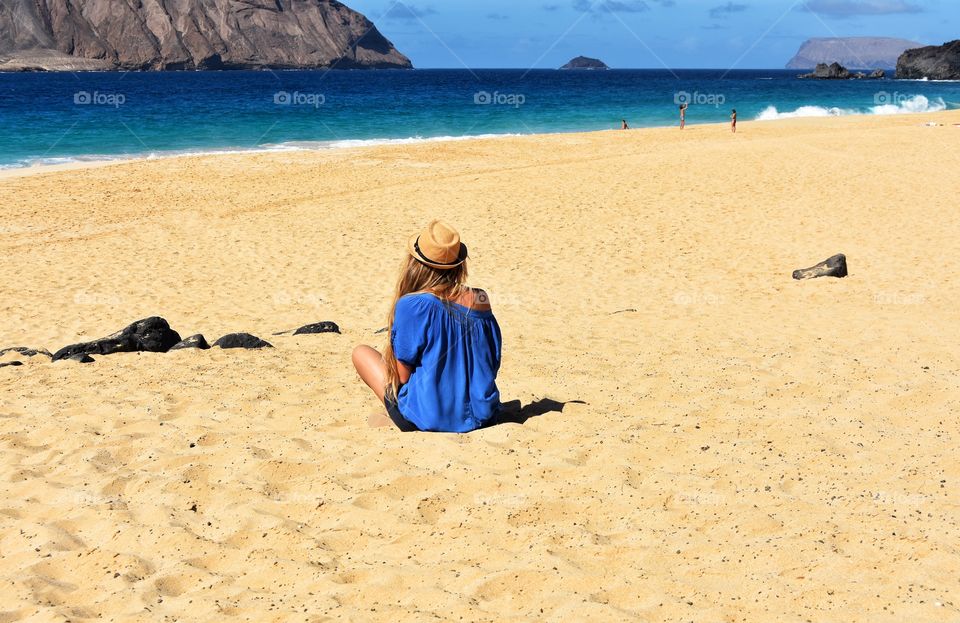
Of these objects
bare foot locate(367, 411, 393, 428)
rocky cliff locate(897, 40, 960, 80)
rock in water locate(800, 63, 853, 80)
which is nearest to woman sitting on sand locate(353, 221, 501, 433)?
bare foot locate(367, 411, 393, 428)

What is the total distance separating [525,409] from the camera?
5383mm

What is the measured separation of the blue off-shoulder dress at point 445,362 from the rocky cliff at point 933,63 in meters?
134

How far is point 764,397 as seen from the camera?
5.62 metres

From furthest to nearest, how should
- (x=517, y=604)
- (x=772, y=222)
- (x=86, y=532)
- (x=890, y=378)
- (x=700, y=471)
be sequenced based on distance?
1. (x=772, y=222)
2. (x=890, y=378)
3. (x=700, y=471)
4. (x=86, y=532)
5. (x=517, y=604)

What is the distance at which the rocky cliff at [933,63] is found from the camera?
118500mm

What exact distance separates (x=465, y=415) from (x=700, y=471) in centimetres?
129

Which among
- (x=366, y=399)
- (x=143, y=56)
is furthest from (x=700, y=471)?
(x=143, y=56)

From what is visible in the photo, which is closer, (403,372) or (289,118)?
(403,372)

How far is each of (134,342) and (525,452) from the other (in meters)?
4.19

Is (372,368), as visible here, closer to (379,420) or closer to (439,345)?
(379,420)

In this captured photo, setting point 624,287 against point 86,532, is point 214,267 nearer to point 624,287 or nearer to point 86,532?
point 624,287

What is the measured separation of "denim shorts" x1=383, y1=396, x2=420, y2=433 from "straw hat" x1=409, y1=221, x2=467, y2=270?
2.73 feet

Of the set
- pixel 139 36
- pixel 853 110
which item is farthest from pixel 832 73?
pixel 139 36

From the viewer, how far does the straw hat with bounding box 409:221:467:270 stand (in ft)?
14.9
